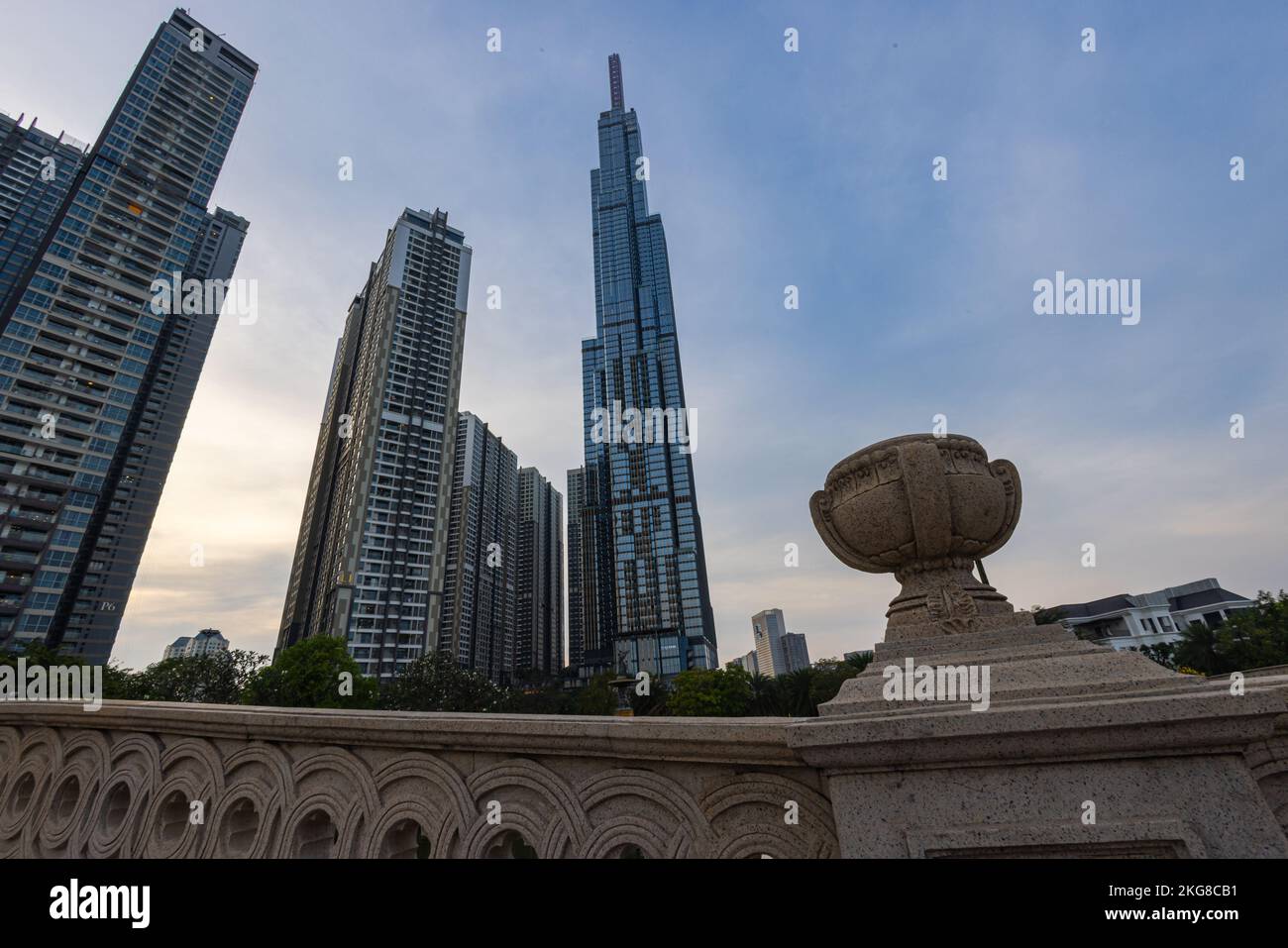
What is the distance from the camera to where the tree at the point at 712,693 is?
124 ft

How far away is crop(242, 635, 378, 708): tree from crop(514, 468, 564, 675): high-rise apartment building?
78856 millimetres

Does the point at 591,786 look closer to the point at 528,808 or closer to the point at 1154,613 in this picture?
the point at 528,808

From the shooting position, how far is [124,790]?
160 inches

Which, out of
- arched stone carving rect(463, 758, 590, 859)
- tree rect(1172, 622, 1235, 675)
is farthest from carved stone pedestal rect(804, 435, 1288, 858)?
tree rect(1172, 622, 1235, 675)

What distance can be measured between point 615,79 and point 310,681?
162150 millimetres

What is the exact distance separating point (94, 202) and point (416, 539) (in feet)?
185

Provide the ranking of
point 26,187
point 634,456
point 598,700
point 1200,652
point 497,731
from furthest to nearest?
point 634,456, point 26,187, point 598,700, point 1200,652, point 497,731

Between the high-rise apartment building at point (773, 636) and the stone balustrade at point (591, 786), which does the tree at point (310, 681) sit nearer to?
the stone balustrade at point (591, 786)

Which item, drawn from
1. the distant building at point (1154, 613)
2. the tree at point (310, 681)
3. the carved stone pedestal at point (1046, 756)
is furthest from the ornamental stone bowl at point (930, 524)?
the distant building at point (1154, 613)

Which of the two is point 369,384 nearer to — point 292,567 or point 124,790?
point 292,567

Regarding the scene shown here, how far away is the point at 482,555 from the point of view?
331 ft

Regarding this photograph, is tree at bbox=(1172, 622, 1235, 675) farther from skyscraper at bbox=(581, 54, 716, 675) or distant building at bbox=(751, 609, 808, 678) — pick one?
distant building at bbox=(751, 609, 808, 678)

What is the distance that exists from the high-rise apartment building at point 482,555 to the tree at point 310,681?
44.4 metres

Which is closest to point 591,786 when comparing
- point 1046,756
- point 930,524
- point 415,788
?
point 415,788
